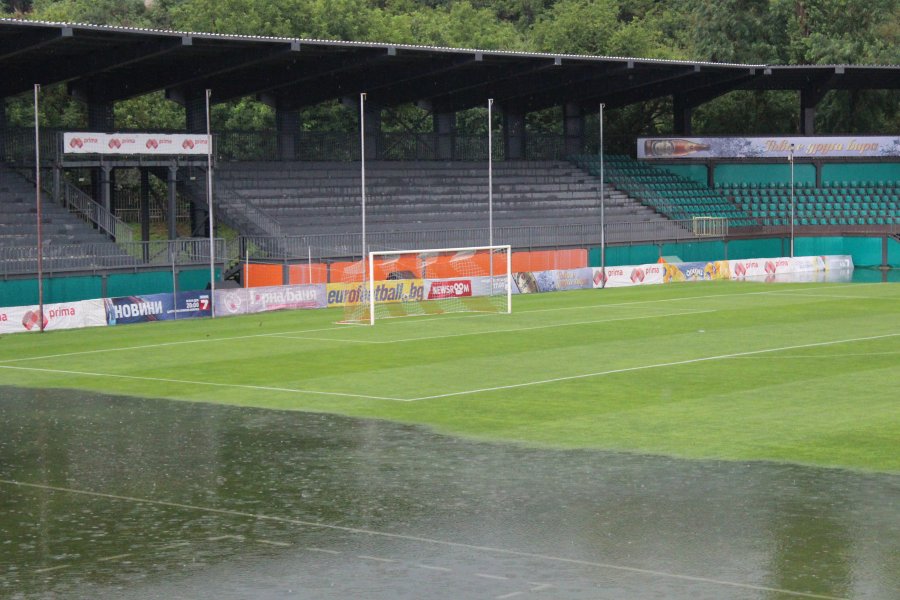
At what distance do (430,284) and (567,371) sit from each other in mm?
21382

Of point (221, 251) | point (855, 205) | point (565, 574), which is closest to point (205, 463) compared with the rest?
point (565, 574)

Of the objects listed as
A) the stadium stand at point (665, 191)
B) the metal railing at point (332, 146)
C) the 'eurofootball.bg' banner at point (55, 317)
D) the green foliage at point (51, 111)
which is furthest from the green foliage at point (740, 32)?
the 'eurofootball.bg' banner at point (55, 317)

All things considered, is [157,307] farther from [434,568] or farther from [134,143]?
[434,568]

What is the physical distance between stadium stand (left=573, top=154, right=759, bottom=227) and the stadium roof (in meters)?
3.86

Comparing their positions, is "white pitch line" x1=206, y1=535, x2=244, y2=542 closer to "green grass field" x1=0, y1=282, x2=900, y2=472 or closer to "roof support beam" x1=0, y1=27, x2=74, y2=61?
"green grass field" x1=0, y1=282, x2=900, y2=472

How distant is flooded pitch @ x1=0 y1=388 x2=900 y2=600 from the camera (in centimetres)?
1358

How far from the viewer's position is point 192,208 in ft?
195

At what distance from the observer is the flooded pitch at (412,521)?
13578mm

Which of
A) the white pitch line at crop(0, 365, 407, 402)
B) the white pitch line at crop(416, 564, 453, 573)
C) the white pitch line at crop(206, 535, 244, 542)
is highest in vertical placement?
the white pitch line at crop(0, 365, 407, 402)

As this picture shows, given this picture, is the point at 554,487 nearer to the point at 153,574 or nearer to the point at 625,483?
the point at 625,483

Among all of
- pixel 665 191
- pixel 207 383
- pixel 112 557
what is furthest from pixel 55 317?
pixel 665 191

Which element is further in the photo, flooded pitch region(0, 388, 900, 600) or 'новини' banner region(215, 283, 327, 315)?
'новини' banner region(215, 283, 327, 315)

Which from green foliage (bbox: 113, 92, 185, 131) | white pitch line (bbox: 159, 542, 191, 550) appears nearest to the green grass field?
white pitch line (bbox: 159, 542, 191, 550)

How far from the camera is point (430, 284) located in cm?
5141
